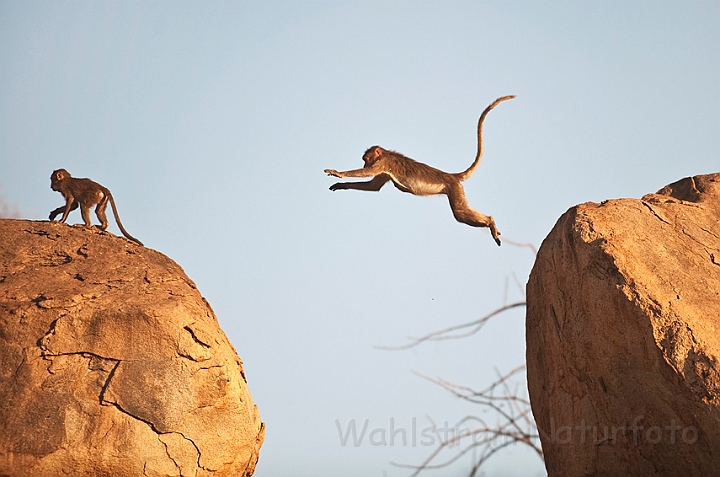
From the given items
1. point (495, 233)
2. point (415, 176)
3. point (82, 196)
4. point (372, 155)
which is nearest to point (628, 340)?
point (495, 233)

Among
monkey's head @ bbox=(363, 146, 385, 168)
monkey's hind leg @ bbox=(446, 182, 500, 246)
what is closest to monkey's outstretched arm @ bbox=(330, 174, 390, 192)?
monkey's head @ bbox=(363, 146, 385, 168)

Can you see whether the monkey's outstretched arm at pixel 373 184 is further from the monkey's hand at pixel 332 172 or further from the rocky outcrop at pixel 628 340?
the rocky outcrop at pixel 628 340

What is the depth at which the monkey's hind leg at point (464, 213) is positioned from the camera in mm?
11531

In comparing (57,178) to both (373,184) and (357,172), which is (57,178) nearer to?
(357,172)

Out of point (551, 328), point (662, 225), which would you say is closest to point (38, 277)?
point (551, 328)

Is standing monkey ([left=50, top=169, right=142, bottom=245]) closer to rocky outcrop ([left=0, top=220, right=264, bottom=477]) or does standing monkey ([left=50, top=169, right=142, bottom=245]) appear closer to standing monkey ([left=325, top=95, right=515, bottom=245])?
rocky outcrop ([left=0, top=220, right=264, bottom=477])

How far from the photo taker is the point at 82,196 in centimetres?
1017

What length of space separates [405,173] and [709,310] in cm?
651

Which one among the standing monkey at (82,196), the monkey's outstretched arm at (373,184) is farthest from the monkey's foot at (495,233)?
the standing monkey at (82,196)

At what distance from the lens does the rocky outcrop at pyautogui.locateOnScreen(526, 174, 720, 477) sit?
587 cm

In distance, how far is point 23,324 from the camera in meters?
7.06

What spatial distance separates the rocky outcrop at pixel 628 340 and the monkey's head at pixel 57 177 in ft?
19.7

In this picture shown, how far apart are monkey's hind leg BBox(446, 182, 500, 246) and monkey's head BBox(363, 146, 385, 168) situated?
114cm

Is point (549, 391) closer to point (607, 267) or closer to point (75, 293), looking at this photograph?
point (607, 267)
